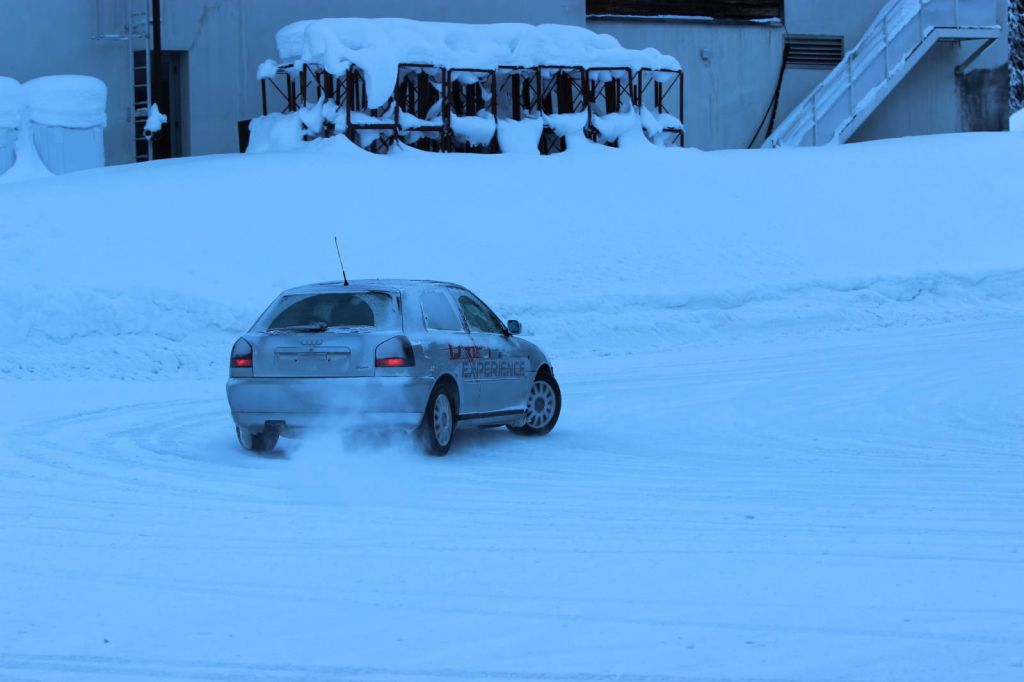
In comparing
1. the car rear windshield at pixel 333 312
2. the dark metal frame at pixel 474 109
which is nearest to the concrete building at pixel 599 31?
the dark metal frame at pixel 474 109

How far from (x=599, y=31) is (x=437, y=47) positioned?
622 centimetres

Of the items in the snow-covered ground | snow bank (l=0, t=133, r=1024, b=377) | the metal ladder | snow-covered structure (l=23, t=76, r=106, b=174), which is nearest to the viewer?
the snow-covered ground

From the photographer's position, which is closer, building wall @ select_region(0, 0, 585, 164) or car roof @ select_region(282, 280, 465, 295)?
car roof @ select_region(282, 280, 465, 295)

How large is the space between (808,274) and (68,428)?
13.9m

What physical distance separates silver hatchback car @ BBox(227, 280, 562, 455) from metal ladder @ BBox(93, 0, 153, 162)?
17894 mm

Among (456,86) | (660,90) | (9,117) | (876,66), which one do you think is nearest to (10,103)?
(9,117)

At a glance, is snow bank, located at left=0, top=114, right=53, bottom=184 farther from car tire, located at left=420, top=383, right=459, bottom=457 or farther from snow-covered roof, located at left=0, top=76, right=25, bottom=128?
car tire, located at left=420, top=383, right=459, bottom=457

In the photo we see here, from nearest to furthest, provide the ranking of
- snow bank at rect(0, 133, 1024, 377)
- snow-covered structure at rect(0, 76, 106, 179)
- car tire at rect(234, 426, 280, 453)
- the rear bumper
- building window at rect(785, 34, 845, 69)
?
the rear bumper < car tire at rect(234, 426, 280, 453) < snow bank at rect(0, 133, 1024, 377) < snow-covered structure at rect(0, 76, 106, 179) < building window at rect(785, 34, 845, 69)

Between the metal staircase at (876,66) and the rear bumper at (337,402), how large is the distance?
2474 centimetres

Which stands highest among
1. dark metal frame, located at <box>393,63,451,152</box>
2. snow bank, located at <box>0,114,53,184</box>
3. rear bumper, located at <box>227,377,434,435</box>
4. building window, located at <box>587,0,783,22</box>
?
building window, located at <box>587,0,783,22</box>

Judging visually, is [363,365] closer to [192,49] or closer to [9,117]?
[9,117]

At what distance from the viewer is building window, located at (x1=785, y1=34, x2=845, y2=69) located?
35844 mm

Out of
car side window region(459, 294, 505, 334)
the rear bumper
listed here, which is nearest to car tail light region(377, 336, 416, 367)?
the rear bumper

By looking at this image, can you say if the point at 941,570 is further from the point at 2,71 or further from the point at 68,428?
the point at 2,71
